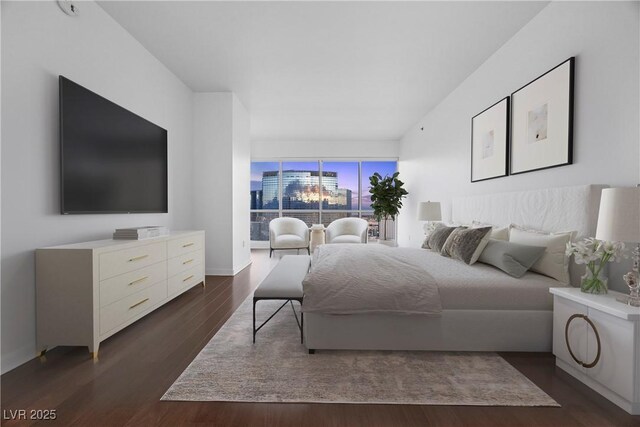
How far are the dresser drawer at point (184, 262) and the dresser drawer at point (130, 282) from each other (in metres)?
0.13

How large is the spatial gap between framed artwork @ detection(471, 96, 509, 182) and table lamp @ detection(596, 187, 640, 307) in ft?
4.95

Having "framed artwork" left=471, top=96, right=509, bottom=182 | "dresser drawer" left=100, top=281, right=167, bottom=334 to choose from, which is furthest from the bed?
"dresser drawer" left=100, top=281, right=167, bottom=334

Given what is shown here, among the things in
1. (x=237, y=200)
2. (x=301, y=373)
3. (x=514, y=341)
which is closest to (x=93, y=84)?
(x=237, y=200)

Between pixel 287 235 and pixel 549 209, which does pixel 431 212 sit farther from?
pixel 287 235

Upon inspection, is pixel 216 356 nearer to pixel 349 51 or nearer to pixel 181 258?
pixel 181 258

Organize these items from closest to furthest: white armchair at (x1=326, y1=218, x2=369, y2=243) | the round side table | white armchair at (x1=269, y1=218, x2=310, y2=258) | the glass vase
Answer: the glass vase, white armchair at (x1=269, y1=218, x2=310, y2=258), white armchair at (x1=326, y1=218, x2=369, y2=243), the round side table

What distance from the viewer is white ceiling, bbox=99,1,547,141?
240 centimetres

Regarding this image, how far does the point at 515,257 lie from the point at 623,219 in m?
0.77

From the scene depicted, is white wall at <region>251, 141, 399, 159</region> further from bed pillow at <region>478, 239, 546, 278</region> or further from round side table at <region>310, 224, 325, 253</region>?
bed pillow at <region>478, 239, 546, 278</region>

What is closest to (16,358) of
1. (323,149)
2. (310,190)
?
(310,190)

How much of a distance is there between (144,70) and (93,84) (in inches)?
32.6

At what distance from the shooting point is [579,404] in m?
1.49

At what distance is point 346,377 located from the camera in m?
1.70

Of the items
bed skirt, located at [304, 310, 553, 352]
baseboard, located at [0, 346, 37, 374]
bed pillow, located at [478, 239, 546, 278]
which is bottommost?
baseboard, located at [0, 346, 37, 374]
